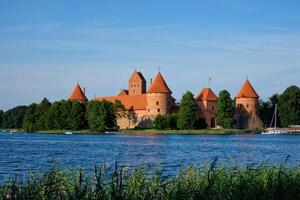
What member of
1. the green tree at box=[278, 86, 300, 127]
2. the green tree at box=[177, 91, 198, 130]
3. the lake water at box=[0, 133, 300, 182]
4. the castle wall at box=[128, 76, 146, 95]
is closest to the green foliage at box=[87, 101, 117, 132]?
the green tree at box=[177, 91, 198, 130]

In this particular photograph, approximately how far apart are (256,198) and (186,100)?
77.8m

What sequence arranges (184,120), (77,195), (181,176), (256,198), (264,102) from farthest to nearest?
1. (264,102)
2. (184,120)
3. (181,176)
4. (256,198)
5. (77,195)

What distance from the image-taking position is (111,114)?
88125mm

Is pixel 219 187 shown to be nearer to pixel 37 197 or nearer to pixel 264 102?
pixel 37 197

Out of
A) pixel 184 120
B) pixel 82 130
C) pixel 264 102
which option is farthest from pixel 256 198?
pixel 264 102

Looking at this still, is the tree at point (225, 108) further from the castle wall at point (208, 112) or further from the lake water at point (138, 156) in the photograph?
the lake water at point (138, 156)

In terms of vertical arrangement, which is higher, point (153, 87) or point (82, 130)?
point (153, 87)

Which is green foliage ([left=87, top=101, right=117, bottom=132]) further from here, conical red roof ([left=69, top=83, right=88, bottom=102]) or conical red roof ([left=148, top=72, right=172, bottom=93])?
conical red roof ([left=69, top=83, right=88, bottom=102])

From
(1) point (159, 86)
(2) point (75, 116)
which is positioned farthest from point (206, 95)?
(2) point (75, 116)

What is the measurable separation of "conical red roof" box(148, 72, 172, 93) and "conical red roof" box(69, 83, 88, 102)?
1652 cm

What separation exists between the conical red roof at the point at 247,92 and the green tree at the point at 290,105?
4.48m

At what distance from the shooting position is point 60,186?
8.59 metres

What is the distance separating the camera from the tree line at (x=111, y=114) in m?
85.8

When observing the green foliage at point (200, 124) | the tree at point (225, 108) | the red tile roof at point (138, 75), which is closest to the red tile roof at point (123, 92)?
the red tile roof at point (138, 75)
